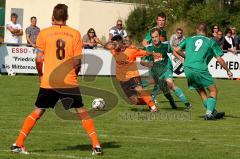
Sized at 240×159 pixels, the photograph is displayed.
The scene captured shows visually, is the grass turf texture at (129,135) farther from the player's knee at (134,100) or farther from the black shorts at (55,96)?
the black shorts at (55,96)

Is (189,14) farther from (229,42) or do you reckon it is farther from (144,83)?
(144,83)

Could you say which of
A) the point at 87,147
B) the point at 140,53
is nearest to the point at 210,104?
the point at 140,53

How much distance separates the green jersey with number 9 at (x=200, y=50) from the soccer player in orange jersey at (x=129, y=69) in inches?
40.3

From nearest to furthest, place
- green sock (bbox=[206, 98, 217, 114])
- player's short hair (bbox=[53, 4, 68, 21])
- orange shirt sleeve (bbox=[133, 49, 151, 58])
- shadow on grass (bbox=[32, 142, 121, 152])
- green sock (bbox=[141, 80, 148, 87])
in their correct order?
player's short hair (bbox=[53, 4, 68, 21]), shadow on grass (bbox=[32, 142, 121, 152]), green sock (bbox=[206, 98, 217, 114]), orange shirt sleeve (bbox=[133, 49, 151, 58]), green sock (bbox=[141, 80, 148, 87])

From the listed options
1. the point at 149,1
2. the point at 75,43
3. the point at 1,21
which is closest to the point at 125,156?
the point at 75,43

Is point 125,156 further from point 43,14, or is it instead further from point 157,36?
point 43,14

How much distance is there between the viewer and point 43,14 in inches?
2301

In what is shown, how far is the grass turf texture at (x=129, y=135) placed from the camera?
11000 millimetres

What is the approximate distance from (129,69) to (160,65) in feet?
4.08

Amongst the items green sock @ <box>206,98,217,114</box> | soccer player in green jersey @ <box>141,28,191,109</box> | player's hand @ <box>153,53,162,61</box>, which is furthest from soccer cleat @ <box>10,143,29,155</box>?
soccer player in green jersey @ <box>141,28,191,109</box>

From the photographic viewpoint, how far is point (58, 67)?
35.2 feet

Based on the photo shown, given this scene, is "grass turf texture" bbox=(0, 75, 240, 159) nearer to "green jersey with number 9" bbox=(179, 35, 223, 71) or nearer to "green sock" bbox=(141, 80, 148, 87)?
"green sock" bbox=(141, 80, 148, 87)

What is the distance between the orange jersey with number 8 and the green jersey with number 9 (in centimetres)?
537

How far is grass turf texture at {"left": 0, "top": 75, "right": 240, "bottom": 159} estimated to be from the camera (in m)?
11.0
